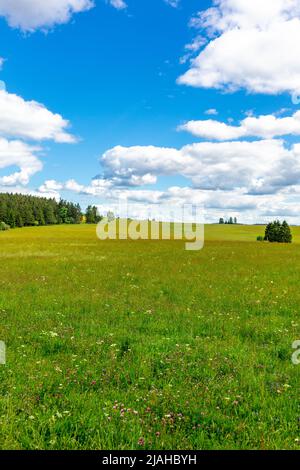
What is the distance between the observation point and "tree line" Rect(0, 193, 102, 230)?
502 ft

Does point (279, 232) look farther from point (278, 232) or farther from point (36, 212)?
point (36, 212)

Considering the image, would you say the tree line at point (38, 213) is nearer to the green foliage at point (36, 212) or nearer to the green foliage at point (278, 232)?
the green foliage at point (36, 212)

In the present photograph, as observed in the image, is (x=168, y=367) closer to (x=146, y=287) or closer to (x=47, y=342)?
(x=47, y=342)

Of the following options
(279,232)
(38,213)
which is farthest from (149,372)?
(38,213)

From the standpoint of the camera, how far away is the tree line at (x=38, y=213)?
153 meters

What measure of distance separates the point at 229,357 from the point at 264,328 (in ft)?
9.92

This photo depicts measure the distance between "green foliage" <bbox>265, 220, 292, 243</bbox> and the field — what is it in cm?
7668

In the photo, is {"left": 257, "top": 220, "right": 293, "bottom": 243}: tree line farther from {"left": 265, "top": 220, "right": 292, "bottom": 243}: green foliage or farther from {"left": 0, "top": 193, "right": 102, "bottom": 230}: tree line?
{"left": 0, "top": 193, "right": 102, "bottom": 230}: tree line

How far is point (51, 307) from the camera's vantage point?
46.8ft

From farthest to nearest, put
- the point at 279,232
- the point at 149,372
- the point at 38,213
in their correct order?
1. the point at 38,213
2. the point at 279,232
3. the point at 149,372

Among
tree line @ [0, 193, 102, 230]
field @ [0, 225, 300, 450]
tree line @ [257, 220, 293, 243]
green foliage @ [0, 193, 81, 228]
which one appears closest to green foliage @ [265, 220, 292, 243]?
tree line @ [257, 220, 293, 243]

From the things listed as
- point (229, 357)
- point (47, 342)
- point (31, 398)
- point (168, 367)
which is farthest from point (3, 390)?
point (229, 357)

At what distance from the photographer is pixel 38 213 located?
554 ft

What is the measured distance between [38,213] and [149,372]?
169 m
